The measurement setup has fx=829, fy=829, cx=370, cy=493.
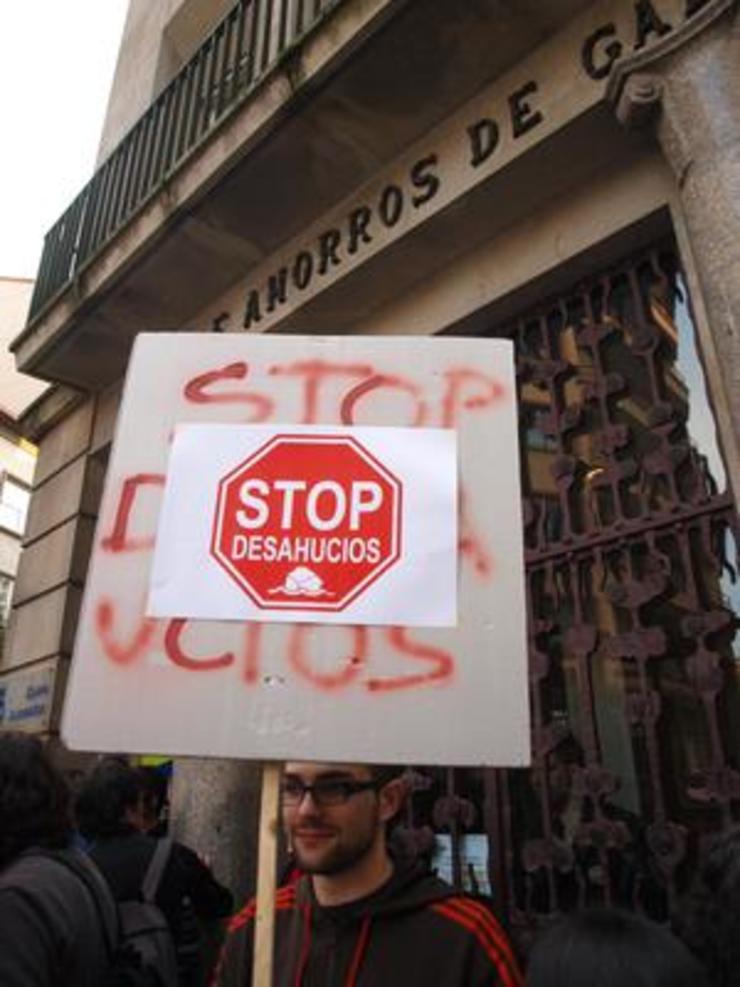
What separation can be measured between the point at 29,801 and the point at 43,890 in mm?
253

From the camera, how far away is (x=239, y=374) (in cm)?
199

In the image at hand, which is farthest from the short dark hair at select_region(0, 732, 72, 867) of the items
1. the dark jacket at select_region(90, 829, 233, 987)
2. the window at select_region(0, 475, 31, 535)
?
the window at select_region(0, 475, 31, 535)

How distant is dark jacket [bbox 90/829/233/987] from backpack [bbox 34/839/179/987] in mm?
551

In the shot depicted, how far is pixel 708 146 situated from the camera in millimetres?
3344

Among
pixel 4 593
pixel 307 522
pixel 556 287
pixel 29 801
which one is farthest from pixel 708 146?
pixel 4 593

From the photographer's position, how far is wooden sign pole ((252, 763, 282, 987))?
1.42 meters

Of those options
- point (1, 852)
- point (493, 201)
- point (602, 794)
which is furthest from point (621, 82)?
point (1, 852)

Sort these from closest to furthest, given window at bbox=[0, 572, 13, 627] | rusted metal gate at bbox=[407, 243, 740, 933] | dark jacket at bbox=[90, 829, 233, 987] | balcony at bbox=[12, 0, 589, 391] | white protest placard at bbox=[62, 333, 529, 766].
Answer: white protest placard at bbox=[62, 333, 529, 766]
dark jacket at bbox=[90, 829, 233, 987]
rusted metal gate at bbox=[407, 243, 740, 933]
balcony at bbox=[12, 0, 589, 391]
window at bbox=[0, 572, 13, 627]

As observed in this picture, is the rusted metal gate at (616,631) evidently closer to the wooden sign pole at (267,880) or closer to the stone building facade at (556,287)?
the stone building facade at (556,287)

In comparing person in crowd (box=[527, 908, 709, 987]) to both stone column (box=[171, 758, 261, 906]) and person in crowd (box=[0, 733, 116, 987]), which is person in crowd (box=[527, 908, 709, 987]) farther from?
stone column (box=[171, 758, 261, 906])

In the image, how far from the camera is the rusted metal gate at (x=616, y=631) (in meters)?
3.35

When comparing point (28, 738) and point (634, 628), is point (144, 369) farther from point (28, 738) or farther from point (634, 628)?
point (634, 628)

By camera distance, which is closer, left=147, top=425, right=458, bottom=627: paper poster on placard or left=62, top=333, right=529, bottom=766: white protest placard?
left=62, top=333, right=529, bottom=766: white protest placard

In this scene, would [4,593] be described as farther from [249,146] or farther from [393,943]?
[393,943]
